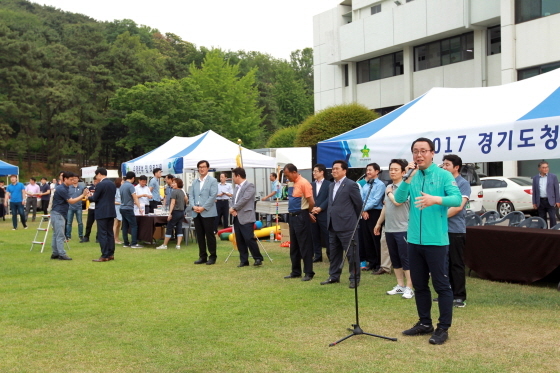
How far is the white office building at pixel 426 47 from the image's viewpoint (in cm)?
2211

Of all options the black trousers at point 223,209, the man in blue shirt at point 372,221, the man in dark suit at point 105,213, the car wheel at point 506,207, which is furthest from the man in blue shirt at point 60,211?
the car wheel at point 506,207

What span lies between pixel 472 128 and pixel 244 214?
4.26 metres

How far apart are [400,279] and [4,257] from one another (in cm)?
907

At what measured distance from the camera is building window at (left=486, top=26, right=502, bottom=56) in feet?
82.2

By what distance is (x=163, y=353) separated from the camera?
521cm

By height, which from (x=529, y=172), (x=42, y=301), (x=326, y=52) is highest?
(x=326, y=52)

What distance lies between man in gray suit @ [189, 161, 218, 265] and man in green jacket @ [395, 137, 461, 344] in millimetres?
6138

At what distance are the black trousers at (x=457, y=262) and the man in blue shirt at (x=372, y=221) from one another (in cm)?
248

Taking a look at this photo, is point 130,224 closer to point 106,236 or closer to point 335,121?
point 106,236

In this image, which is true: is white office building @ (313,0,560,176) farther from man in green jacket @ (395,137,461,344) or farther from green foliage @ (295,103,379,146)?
man in green jacket @ (395,137,461,344)

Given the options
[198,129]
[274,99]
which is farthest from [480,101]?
[274,99]

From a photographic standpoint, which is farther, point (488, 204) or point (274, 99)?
point (274, 99)

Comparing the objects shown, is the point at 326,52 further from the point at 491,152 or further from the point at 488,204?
the point at 491,152

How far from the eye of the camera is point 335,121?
25.8 m
